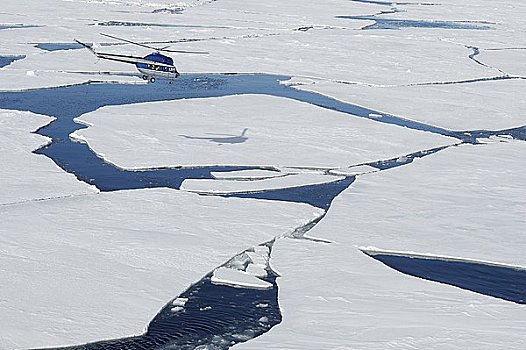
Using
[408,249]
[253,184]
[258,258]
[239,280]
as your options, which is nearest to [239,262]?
[258,258]

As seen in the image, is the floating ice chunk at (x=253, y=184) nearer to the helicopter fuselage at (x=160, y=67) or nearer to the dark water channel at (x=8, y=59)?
the helicopter fuselage at (x=160, y=67)

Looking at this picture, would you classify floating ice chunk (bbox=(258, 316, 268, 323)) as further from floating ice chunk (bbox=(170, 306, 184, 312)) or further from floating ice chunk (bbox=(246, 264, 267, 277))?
floating ice chunk (bbox=(246, 264, 267, 277))

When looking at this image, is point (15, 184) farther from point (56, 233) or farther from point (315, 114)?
point (315, 114)

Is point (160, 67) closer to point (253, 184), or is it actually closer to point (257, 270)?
point (253, 184)

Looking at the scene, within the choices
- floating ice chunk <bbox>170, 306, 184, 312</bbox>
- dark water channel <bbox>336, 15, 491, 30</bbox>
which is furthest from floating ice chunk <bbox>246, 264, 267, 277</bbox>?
dark water channel <bbox>336, 15, 491, 30</bbox>

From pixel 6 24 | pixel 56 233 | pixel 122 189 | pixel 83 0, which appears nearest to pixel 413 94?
pixel 122 189

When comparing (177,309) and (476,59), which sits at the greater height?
(177,309)
